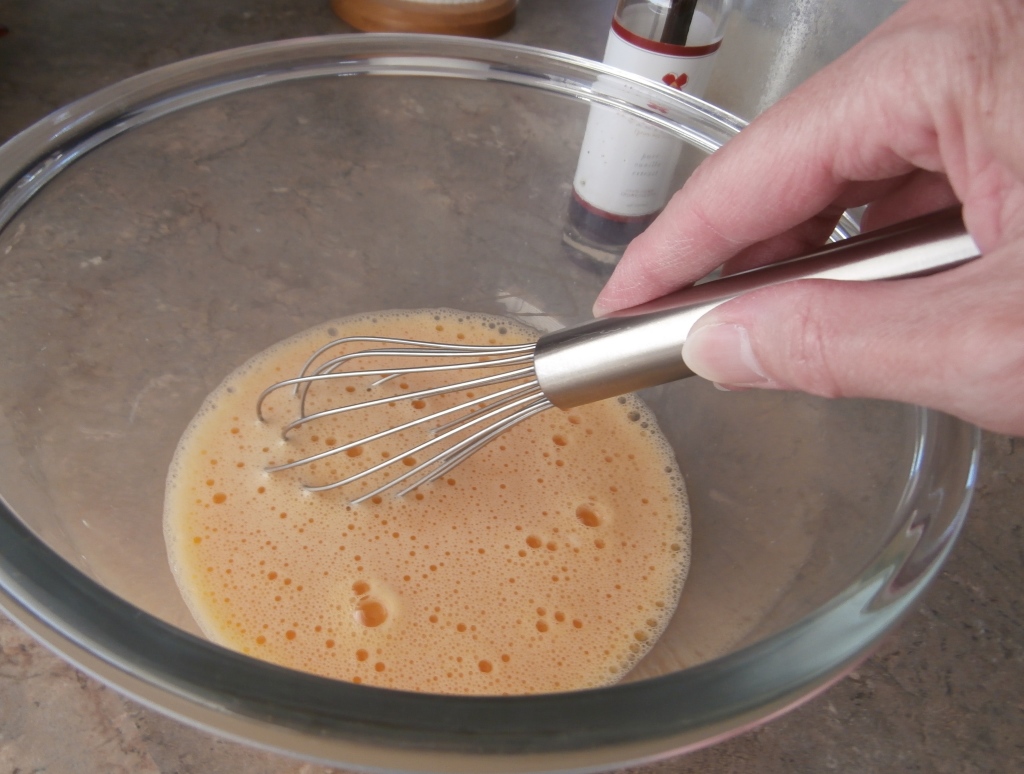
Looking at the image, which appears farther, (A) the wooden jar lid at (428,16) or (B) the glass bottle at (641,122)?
(A) the wooden jar lid at (428,16)

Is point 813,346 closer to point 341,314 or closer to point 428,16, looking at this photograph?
point 341,314

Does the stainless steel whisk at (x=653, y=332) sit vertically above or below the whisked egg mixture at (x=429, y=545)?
above

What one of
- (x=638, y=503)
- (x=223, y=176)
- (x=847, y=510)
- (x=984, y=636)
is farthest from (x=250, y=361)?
(x=984, y=636)

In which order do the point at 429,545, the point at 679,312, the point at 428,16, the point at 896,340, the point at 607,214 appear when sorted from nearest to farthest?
1. the point at 896,340
2. the point at 679,312
3. the point at 429,545
4. the point at 607,214
5. the point at 428,16

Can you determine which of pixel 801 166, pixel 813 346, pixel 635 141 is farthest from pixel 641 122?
pixel 813 346

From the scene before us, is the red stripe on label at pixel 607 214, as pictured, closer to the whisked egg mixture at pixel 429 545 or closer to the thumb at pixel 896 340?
the whisked egg mixture at pixel 429 545

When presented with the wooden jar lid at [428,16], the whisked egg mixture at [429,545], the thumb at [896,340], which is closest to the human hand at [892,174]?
the thumb at [896,340]

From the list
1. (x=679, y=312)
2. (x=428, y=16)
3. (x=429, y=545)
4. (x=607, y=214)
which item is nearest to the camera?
(x=679, y=312)

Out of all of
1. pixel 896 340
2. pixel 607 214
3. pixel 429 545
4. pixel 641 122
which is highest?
pixel 896 340

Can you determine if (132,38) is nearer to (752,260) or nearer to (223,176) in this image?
(223,176)

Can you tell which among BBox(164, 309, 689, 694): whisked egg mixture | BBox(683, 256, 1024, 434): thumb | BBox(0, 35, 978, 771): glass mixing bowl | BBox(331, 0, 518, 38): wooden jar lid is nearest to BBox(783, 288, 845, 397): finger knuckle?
BBox(683, 256, 1024, 434): thumb
